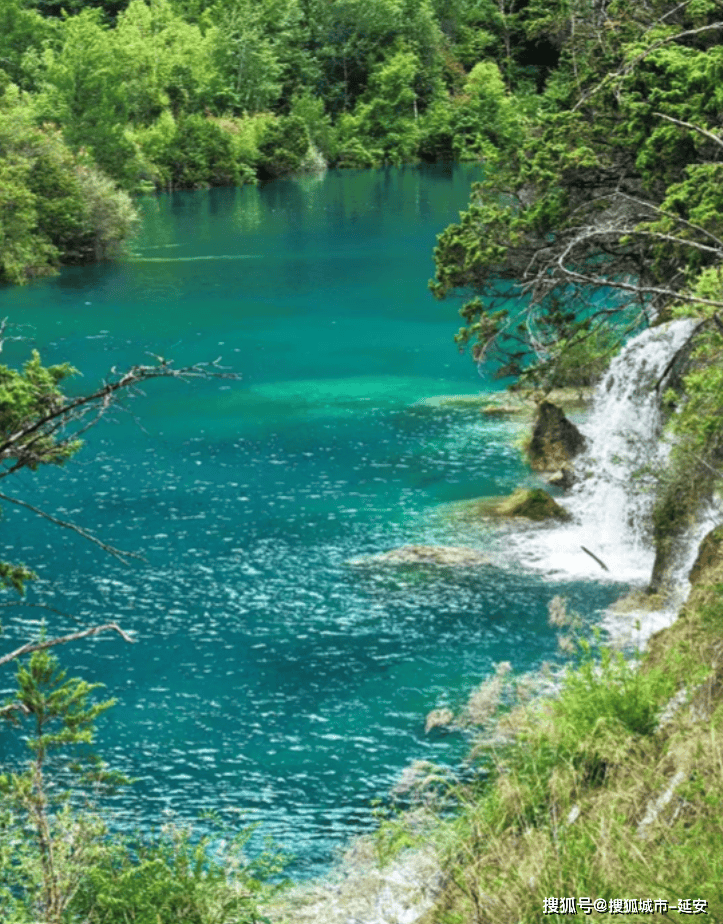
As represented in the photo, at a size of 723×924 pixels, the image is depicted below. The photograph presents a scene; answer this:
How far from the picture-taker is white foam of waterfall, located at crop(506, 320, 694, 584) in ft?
72.6

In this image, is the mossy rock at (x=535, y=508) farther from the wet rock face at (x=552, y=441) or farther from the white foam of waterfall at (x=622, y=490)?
the wet rock face at (x=552, y=441)

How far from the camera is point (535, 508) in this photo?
24.8 metres

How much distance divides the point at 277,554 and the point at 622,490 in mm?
6227

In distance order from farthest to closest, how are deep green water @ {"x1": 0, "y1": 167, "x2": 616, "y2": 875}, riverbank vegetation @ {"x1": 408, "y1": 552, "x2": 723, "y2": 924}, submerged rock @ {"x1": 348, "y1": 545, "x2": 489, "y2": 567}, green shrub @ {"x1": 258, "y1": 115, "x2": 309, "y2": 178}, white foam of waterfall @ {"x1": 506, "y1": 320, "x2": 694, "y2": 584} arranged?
green shrub @ {"x1": 258, "y1": 115, "x2": 309, "y2": 178} < submerged rock @ {"x1": 348, "y1": 545, "x2": 489, "y2": 567} < white foam of waterfall @ {"x1": 506, "y1": 320, "x2": 694, "y2": 584} < deep green water @ {"x1": 0, "y1": 167, "x2": 616, "y2": 875} < riverbank vegetation @ {"x1": 408, "y1": 552, "x2": 723, "y2": 924}

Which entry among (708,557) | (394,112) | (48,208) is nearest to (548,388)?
(708,557)

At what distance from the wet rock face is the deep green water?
0.64 metres

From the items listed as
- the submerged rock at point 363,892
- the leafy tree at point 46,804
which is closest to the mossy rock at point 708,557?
the submerged rock at point 363,892

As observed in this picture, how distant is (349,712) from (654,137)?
11613 millimetres

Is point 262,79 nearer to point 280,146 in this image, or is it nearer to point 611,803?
point 280,146

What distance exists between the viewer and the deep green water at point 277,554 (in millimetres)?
16266

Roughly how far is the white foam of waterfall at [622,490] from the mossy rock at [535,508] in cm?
36

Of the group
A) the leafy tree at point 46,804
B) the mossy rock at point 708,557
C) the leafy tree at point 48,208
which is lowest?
the leafy tree at point 48,208

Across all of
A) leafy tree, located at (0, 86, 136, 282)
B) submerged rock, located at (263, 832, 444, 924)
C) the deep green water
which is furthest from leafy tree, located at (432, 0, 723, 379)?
leafy tree, located at (0, 86, 136, 282)

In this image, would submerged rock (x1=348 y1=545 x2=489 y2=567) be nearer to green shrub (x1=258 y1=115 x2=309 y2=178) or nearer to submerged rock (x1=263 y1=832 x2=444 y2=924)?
submerged rock (x1=263 y1=832 x2=444 y2=924)
